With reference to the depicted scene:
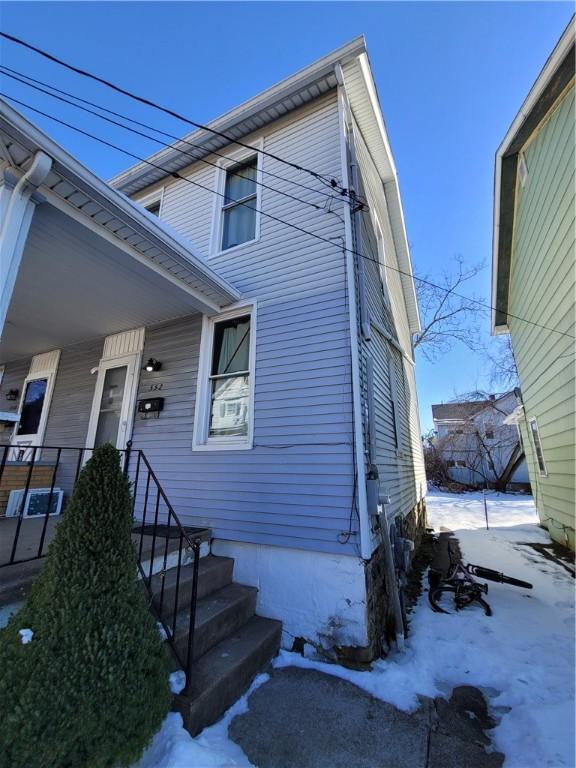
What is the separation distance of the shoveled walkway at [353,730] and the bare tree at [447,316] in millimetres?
13939

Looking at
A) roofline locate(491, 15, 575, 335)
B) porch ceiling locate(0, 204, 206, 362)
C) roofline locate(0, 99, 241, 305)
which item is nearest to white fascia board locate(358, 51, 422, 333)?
roofline locate(491, 15, 575, 335)

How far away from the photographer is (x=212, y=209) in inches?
223

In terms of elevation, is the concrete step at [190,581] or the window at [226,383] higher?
the window at [226,383]

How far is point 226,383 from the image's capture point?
183 inches

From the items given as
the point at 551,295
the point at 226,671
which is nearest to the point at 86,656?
the point at 226,671

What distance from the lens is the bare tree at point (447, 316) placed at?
14.5 meters

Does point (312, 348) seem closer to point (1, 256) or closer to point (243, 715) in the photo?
point (1, 256)

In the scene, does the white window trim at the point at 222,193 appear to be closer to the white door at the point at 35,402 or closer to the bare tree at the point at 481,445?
the white door at the point at 35,402

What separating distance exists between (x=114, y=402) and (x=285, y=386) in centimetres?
312

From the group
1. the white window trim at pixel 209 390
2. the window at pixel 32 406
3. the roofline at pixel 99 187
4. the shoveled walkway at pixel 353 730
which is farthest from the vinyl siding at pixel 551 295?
the window at pixel 32 406

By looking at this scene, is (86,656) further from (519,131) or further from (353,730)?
(519,131)

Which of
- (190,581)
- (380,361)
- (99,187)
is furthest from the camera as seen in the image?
(380,361)

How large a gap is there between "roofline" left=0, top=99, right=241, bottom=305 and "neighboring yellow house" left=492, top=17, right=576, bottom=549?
4959mm

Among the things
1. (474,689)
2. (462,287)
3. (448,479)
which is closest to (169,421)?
(474,689)
